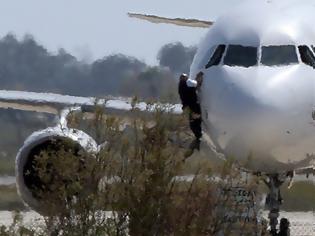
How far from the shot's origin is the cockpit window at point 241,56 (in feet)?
37.3

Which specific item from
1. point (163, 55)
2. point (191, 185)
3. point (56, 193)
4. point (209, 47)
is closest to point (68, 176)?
point (56, 193)

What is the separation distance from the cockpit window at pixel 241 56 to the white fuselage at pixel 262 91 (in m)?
0.01

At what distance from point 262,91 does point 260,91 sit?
0.8 inches

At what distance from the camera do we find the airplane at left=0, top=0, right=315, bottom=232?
10328mm

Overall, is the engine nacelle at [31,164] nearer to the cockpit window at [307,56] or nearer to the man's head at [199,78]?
the man's head at [199,78]

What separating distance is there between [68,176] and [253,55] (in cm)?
412

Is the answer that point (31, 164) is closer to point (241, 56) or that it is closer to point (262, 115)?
point (241, 56)

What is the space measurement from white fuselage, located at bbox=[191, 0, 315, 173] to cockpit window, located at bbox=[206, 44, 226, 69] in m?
0.04

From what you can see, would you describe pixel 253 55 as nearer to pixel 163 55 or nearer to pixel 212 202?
pixel 212 202

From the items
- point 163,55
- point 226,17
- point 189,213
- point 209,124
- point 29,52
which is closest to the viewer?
point 189,213

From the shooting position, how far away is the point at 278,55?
37.8 ft

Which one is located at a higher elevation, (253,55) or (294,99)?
(253,55)

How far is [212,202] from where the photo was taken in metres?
7.66

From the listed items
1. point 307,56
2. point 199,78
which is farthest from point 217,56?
point 307,56
